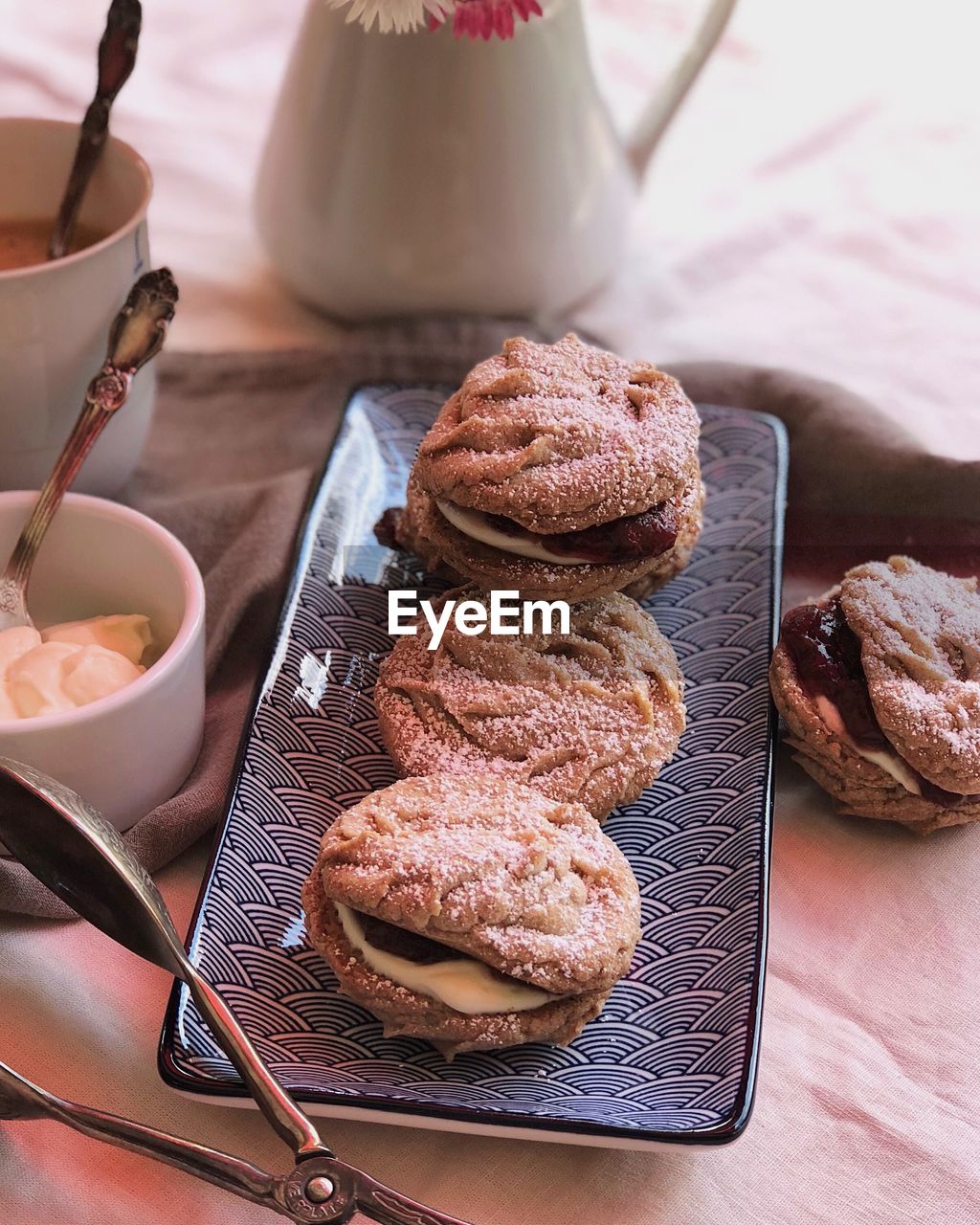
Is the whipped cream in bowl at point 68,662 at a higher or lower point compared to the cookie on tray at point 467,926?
lower

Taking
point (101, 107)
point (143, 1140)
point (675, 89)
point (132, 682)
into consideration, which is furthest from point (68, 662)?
point (675, 89)

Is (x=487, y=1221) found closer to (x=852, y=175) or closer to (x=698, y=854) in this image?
(x=698, y=854)

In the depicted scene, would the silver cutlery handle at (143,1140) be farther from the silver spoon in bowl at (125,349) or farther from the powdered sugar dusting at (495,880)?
the silver spoon in bowl at (125,349)

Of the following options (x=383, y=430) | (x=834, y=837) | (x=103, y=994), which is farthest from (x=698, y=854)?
(x=383, y=430)

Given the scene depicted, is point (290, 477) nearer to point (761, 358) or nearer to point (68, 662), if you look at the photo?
point (68, 662)

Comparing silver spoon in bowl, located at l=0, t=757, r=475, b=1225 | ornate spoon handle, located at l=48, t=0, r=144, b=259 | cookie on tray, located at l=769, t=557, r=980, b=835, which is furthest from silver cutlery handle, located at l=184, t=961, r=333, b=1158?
ornate spoon handle, located at l=48, t=0, r=144, b=259

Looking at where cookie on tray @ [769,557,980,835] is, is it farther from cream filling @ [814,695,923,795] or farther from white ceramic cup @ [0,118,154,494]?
white ceramic cup @ [0,118,154,494]

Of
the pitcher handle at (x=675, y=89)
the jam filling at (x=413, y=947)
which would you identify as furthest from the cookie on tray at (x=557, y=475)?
the pitcher handle at (x=675, y=89)
